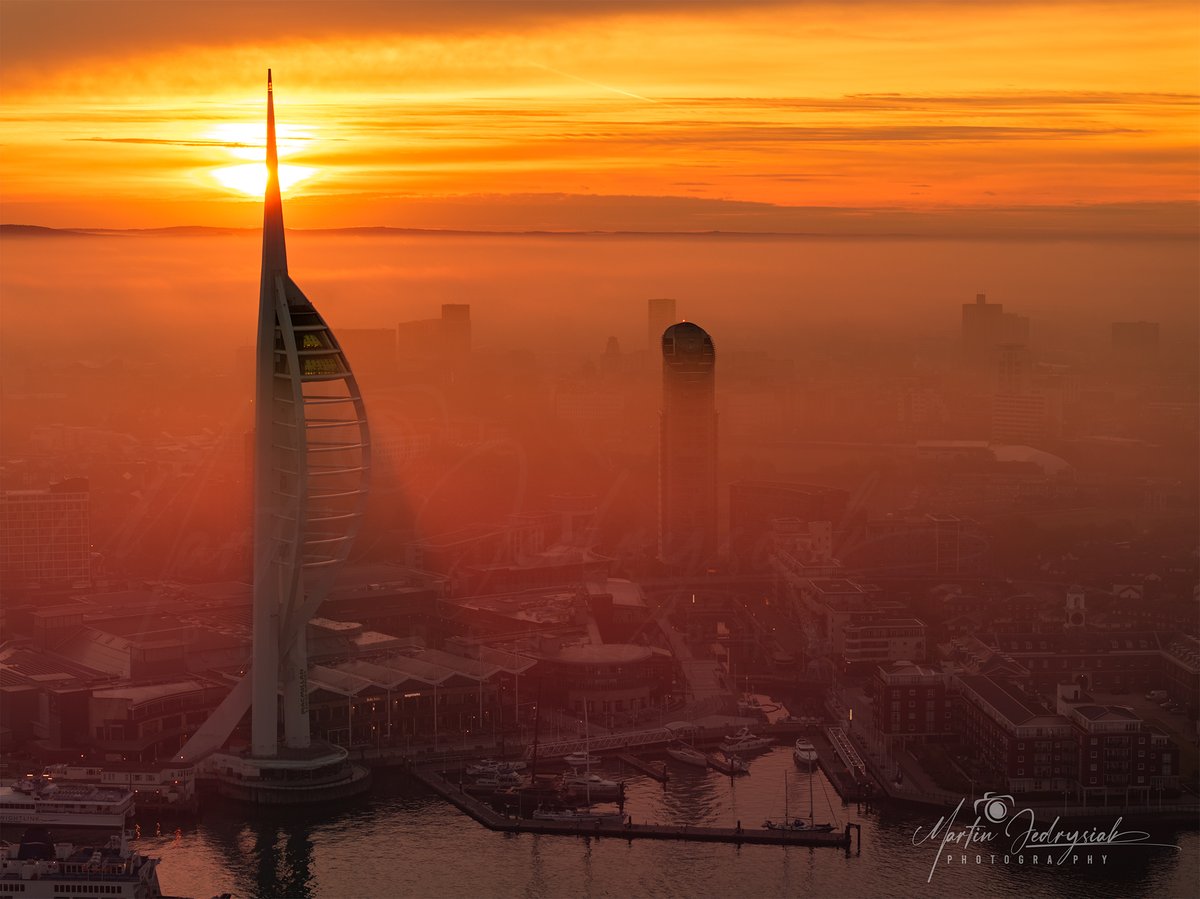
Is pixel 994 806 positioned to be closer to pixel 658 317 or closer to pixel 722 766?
pixel 722 766

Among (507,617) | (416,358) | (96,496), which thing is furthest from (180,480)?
(507,617)

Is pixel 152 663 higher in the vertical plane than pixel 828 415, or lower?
lower

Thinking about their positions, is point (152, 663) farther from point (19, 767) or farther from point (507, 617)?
point (507, 617)

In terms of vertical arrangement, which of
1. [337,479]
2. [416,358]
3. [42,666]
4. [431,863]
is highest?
[416,358]

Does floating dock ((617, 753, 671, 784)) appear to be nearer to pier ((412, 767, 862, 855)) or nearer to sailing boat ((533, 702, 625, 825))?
sailing boat ((533, 702, 625, 825))

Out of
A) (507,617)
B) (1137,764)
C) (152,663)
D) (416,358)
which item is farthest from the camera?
(416,358)

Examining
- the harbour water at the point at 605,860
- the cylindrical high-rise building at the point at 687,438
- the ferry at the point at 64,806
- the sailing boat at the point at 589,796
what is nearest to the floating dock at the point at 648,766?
the sailing boat at the point at 589,796

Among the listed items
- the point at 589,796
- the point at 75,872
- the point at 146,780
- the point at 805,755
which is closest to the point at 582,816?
the point at 589,796
